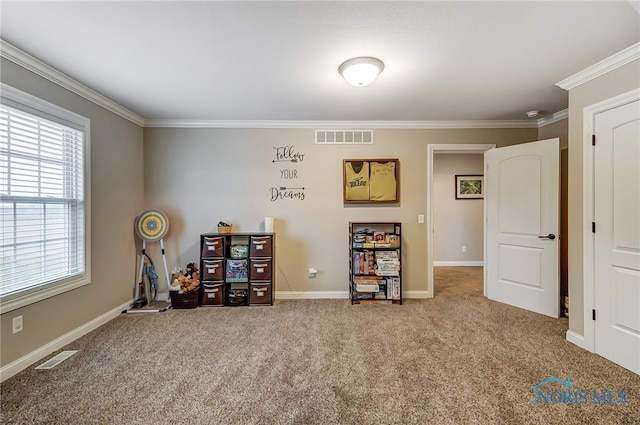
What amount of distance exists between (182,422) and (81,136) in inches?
107

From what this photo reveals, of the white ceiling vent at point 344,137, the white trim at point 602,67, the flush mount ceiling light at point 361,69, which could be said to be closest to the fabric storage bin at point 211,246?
the white ceiling vent at point 344,137

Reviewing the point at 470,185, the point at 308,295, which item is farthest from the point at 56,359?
the point at 470,185

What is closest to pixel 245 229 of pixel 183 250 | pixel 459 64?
pixel 183 250

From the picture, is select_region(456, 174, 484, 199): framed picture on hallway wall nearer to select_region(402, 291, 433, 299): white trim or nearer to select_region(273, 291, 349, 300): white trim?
select_region(402, 291, 433, 299): white trim

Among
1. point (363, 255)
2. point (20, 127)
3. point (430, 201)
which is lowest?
point (363, 255)

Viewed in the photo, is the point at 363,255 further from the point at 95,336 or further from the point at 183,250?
the point at 95,336

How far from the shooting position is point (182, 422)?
1554 millimetres

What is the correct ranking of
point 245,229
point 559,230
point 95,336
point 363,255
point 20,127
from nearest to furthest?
point 20,127
point 95,336
point 559,230
point 363,255
point 245,229

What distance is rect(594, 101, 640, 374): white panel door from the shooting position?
201cm

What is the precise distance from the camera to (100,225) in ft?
9.37

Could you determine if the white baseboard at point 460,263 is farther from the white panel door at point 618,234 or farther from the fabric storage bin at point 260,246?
the fabric storage bin at point 260,246

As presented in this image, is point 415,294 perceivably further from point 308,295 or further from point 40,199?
point 40,199

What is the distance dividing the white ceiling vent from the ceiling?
743 mm

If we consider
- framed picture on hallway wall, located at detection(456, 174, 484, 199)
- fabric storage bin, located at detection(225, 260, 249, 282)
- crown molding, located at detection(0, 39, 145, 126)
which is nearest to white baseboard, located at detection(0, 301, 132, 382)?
fabric storage bin, located at detection(225, 260, 249, 282)
